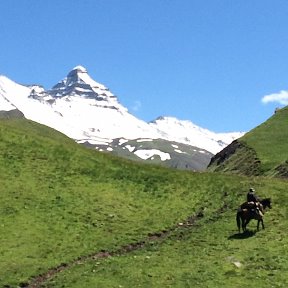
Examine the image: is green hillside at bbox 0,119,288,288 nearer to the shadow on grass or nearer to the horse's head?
the shadow on grass

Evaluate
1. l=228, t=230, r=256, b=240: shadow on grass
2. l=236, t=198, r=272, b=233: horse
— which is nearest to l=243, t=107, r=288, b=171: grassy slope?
l=236, t=198, r=272, b=233: horse

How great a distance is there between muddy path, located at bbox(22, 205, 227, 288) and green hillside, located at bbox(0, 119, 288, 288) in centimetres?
9

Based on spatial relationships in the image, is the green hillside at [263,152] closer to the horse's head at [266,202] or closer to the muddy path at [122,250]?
the horse's head at [266,202]

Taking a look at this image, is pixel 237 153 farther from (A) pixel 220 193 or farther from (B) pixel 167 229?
(B) pixel 167 229

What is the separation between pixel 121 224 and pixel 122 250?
6.11 m

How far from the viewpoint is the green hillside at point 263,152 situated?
100994mm

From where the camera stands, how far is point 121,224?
190 ft

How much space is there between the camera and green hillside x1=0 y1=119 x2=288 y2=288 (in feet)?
147

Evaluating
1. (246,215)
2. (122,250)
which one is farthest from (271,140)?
(122,250)

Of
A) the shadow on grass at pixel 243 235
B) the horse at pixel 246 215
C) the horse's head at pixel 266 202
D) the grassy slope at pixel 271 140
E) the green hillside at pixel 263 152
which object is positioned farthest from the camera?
the grassy slope at pixel 271 140

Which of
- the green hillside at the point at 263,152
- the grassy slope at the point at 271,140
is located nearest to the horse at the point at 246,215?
the green hillside at the point at 263,152

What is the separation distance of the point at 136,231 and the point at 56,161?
20.7 metres

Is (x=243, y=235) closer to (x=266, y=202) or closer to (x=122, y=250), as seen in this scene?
(x=266, y=202)

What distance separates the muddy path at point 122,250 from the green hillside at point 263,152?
32.1 metres
